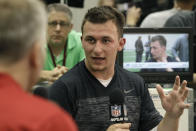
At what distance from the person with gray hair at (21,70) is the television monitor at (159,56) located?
2.90 meters

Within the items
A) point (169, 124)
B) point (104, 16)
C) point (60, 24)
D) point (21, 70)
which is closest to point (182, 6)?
point (60, 24)

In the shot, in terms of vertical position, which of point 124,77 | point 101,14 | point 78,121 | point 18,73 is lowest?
point 78,121

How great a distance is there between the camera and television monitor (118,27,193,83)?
4215mm

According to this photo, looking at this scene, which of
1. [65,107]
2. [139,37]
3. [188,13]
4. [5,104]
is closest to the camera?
[5,104]

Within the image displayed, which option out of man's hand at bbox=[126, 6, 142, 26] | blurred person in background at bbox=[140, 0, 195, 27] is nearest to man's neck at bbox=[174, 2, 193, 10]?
blurred person in background at bbox=[140, 0, 195, 27]

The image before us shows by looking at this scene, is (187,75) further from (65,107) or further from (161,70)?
(65,107)

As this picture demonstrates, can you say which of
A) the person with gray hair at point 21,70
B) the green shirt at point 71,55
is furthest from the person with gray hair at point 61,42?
the person with gray hair at point 21,70

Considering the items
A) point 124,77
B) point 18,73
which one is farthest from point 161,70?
point 18,73

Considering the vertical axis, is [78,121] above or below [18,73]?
below

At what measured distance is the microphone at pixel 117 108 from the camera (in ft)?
8.32

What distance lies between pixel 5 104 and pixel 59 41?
3515 mm

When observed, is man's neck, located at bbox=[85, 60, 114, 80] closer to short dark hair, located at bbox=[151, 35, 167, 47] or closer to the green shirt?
short dark hair, located at bbox=[151, 35, 167, 47]

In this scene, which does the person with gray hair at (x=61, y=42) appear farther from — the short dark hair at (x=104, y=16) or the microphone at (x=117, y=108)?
the microphone at (x=117, y=108)

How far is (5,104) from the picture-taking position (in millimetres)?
1182
